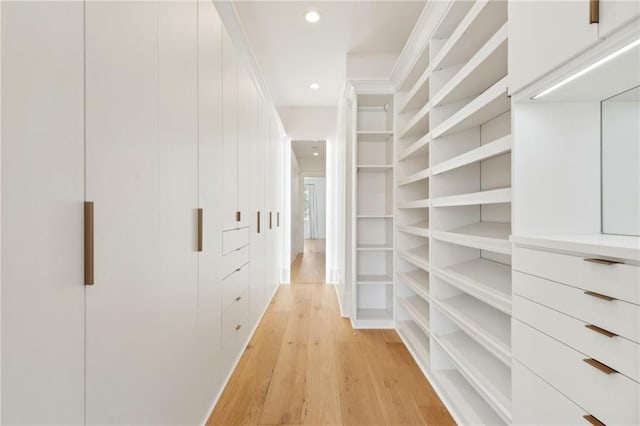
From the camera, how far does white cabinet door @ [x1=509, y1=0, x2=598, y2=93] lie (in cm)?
86

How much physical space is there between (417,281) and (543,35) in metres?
1.85

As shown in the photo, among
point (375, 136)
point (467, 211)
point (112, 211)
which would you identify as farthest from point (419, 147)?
point (112, 211)

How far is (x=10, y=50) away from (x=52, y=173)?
25cm

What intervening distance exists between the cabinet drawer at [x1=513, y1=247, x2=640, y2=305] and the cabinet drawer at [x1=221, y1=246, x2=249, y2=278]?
5.14 feet

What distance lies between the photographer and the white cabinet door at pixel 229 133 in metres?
1.91

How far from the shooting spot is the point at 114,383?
34.9 inches

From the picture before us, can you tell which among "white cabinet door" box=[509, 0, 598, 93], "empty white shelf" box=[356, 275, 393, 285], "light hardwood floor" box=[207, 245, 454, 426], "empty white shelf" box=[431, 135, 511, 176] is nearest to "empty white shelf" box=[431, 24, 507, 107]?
→ "white cabinet door" box=[509, 0, 598, 93]

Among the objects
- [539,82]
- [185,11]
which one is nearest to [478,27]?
[539,82]

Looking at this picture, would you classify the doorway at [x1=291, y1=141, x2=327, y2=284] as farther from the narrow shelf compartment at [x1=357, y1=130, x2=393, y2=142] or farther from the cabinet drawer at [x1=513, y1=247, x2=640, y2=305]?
the cabinet drawer at [x1=513, y1=247, x2=640, y2=305]

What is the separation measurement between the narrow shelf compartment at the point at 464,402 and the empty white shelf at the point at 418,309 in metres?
0.30

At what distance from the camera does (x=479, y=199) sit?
1.41m

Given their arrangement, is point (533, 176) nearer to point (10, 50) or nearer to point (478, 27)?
point (478, 27)

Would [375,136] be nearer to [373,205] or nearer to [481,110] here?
[373,205]

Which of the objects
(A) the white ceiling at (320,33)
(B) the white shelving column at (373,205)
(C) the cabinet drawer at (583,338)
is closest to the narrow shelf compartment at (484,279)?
(C) the cabinet drawer at (583,338)
